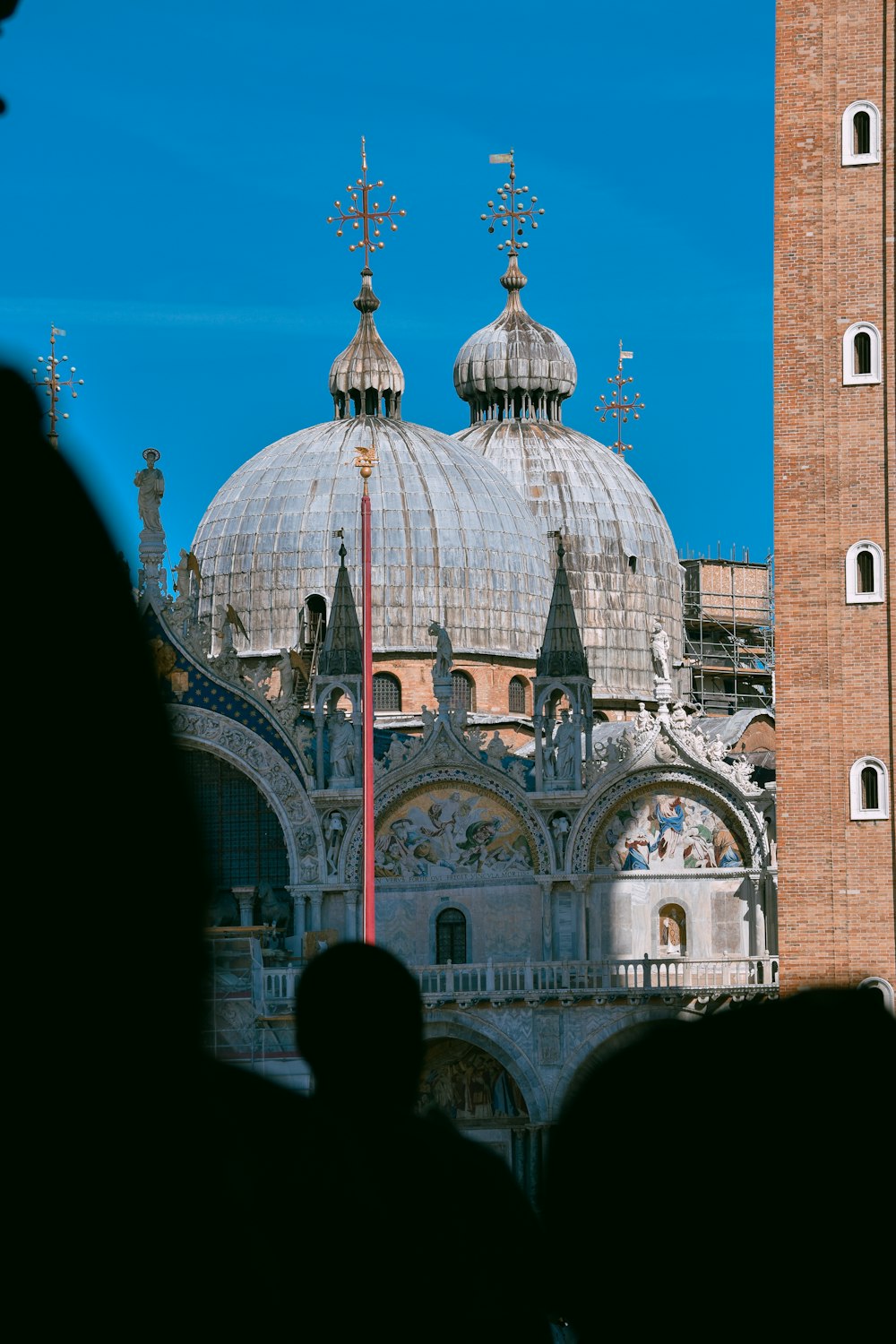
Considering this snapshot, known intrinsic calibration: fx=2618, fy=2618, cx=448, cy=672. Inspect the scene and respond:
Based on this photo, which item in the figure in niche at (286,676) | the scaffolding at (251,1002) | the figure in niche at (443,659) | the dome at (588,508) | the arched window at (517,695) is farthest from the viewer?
the dome at (588,508)

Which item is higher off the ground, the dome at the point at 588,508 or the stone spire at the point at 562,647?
the dome at the point at 588,508

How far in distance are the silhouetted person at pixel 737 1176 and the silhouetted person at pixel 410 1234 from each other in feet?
0.18

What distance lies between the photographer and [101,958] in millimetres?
1996

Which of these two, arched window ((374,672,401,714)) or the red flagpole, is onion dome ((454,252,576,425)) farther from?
the red flagpole

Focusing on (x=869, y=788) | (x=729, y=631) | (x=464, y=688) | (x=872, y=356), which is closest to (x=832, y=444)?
(x=872, y=356)

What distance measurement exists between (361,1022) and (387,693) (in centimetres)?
4516

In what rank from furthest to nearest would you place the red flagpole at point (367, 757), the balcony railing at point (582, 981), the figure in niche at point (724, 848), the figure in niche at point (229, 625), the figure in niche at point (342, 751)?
1. the figure in niche at point (229, 625)
2. the figure in niche at point (342, 751)
3. the figure in niche at point (724, 848)
4. the balcony railing at point (582, 981)
5. the red flagpole at point (367, 757)

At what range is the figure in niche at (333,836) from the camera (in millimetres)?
38812

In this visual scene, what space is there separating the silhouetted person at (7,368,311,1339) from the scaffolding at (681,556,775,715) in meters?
55.5

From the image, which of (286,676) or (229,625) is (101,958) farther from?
(229,625)

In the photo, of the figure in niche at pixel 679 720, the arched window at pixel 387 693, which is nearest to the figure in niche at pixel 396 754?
the figure in niche at pixel 679 720

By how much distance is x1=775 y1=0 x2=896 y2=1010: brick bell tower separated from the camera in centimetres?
3281

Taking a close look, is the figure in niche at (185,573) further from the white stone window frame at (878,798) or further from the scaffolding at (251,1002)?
the white stone window frame at (878,798)

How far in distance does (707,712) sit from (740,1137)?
177 ft
